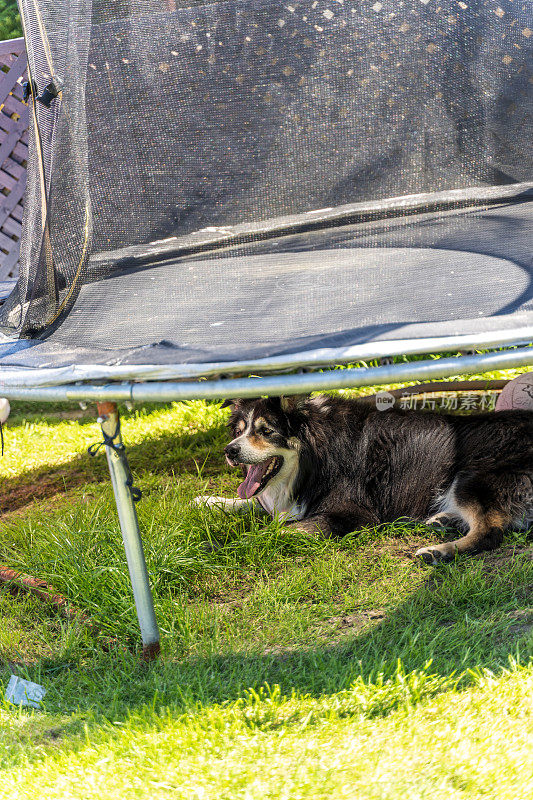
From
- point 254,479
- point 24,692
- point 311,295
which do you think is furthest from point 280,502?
point 24,692

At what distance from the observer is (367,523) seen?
10.1ft

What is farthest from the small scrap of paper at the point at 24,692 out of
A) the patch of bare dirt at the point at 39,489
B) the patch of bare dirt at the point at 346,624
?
the patch of bare dirt at the point at 39,489

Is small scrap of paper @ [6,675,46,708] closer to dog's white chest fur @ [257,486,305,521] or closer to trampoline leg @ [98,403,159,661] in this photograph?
trampoline leg @ [98,403,159,661]

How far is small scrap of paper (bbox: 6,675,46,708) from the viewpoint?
2.11 m

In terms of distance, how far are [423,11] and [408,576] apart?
2300mm

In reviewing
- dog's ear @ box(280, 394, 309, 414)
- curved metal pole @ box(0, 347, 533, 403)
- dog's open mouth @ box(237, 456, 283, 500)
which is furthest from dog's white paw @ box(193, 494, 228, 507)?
curved metal pole @ box(0, 347, 533, 403)

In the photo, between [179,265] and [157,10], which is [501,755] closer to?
[179,265]

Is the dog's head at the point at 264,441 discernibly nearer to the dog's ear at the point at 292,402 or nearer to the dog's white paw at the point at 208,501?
the dog's ear at the point at 292,402

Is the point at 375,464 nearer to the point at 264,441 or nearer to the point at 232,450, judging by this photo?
the point at 264,441

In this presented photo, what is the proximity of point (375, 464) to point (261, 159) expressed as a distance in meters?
1.39

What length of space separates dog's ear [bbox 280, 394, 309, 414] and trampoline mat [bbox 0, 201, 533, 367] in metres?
0.57

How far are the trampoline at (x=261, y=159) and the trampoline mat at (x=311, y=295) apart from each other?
13 mm

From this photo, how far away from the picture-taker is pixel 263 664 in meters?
2.15

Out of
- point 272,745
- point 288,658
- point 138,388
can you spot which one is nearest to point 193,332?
point 138,388
